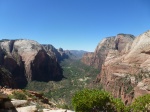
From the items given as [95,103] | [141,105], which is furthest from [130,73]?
[95,103]

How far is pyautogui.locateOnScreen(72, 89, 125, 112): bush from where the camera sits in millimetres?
47094

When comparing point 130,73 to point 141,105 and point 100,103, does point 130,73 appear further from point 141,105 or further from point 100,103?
point 100,103

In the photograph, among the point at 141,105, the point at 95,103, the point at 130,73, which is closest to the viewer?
the point at 95,103

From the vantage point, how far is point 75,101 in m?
48.5

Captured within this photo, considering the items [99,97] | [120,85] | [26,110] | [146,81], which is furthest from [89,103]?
[120,85]

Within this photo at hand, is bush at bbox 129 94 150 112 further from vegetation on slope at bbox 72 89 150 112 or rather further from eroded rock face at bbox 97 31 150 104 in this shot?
eroded rock face at bbox 97 31 150 104

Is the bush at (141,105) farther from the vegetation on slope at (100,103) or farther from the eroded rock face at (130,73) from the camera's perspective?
the eroded rock face at (130,73)

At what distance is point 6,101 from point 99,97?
17.5 m

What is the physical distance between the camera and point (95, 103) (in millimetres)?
47500

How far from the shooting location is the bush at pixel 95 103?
4709cm

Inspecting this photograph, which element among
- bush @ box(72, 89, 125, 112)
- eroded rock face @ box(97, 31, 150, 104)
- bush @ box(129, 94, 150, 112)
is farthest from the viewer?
eroded rock face @ box(97, 31, 150, 104)

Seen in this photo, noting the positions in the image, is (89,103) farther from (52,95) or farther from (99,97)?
(52,95)

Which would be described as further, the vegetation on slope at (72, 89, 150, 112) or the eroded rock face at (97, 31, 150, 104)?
the eroded rock face at (97, 31, 150, 104)

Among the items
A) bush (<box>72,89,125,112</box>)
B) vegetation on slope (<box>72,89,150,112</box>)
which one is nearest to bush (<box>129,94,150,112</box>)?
vegetation on slope (<box>72,89,150,112</box>)
